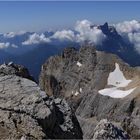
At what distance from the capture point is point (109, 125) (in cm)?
1540

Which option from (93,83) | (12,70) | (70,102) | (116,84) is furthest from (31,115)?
(93,83)

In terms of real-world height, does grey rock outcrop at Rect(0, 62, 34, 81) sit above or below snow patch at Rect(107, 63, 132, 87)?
above

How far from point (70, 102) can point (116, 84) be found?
13.1m

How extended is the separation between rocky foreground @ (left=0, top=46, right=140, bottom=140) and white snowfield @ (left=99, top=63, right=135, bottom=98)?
1.30 metres

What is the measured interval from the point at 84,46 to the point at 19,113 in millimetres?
125819

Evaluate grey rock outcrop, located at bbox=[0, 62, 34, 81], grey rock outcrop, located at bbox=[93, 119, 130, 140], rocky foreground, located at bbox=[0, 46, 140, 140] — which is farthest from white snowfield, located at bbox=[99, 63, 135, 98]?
grey rock outcrop, located at bbox=[93, 119, 130, 140]

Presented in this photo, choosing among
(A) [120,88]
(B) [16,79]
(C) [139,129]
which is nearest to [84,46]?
(A) [120,88]

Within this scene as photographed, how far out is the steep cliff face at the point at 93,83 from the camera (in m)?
108

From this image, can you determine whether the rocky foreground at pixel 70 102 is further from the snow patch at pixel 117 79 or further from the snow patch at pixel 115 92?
the snow patch at pixel 115 92

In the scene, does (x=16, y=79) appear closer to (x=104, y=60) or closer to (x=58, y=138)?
(x=58, y=138)

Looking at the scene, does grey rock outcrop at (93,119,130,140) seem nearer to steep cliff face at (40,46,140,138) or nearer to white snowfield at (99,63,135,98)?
steep cliff face at (40,46,140,138)

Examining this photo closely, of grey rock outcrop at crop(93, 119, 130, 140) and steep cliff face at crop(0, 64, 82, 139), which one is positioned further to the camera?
steep cliff face at crop(0, 64, 82, 139)

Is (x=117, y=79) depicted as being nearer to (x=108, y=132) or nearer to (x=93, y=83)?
(x=93, y=83)

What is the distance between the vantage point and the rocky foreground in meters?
16.1
